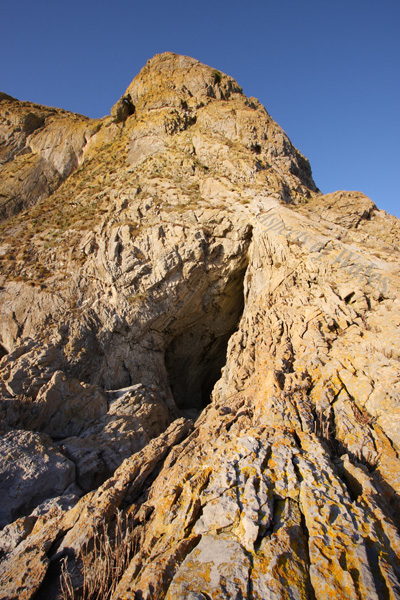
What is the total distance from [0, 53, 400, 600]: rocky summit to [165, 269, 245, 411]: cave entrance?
0.14 meters

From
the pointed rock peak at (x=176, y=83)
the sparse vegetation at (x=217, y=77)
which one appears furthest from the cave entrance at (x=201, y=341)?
the sparse vegetation at (x=217, y=77)

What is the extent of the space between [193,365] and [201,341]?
1.73m

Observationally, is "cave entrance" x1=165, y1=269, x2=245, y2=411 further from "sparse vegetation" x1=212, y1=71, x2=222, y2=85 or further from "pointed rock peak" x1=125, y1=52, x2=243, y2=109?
"sparse vegetation" x1=212, y1=71, x2=222, y2=85

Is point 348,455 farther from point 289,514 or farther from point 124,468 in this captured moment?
Answer: point 124,468

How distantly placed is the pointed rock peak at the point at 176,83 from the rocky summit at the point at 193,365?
9.1 inches

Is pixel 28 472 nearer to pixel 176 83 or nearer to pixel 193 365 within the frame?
pixel 193 365

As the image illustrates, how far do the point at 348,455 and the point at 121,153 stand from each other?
1074 inches

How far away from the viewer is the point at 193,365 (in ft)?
67.6

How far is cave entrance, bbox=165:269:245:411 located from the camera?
62.5ft

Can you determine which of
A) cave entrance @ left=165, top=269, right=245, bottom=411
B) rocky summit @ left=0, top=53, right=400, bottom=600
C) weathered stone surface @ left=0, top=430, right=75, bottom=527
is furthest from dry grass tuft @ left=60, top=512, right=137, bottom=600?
cave entrance @ left=165, top=269, right=245, bottom=411

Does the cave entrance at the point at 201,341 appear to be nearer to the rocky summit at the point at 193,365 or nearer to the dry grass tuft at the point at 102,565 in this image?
the rocky summit at the point at 193,365

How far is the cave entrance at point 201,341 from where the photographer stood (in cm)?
1905

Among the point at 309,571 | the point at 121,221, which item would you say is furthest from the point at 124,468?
the point at 121,221

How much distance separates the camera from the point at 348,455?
7840 millimetres
